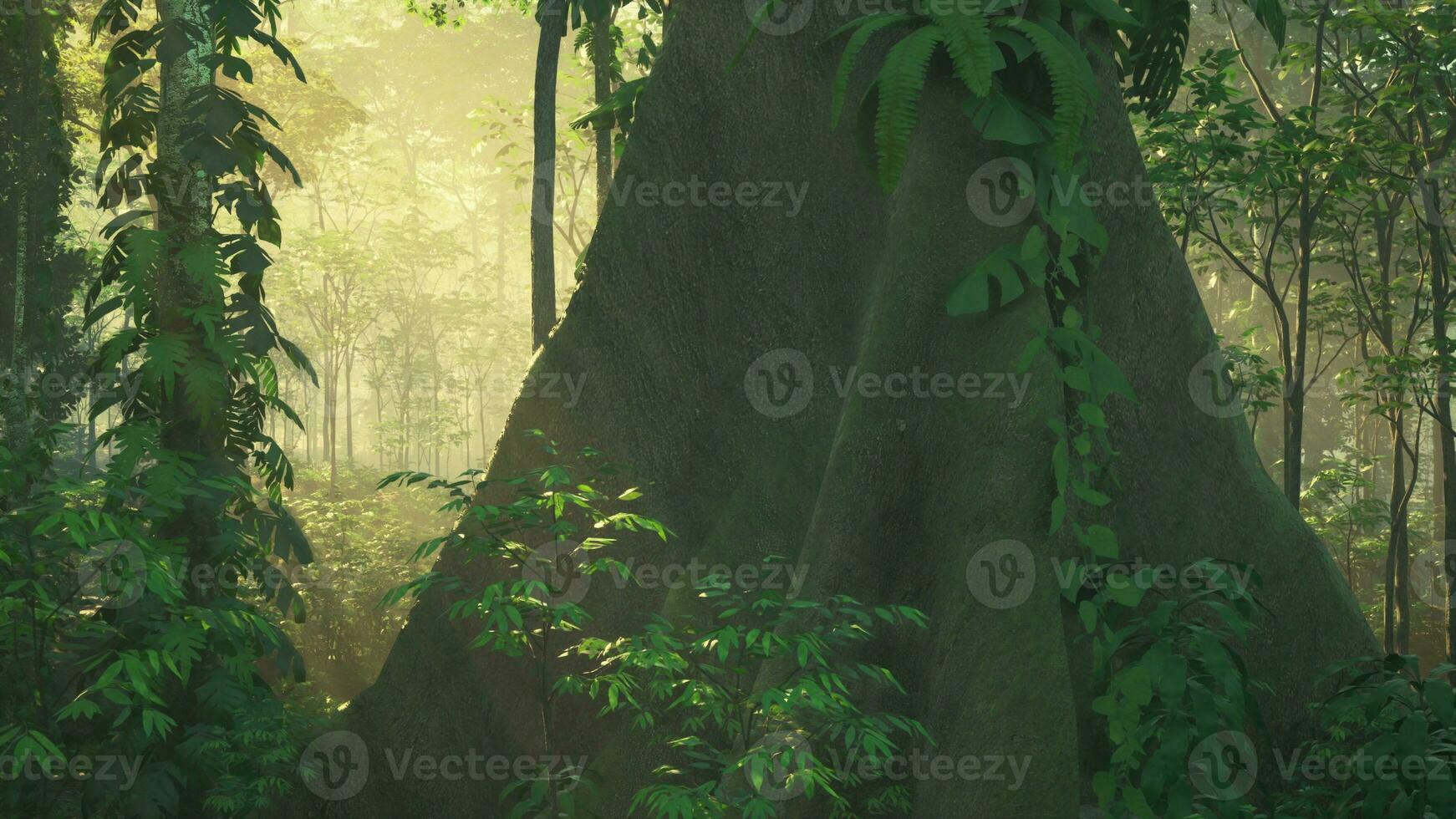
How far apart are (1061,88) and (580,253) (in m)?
13.3

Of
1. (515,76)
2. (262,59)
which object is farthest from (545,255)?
(515,76)

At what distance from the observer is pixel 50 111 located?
25.6 feet

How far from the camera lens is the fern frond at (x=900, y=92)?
13.0 ft

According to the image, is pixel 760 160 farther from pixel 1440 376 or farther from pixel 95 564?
pixel 1440 376

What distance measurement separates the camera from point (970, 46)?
12.9 ft

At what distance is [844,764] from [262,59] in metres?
17.5

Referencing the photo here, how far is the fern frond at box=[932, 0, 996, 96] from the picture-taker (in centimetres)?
389
